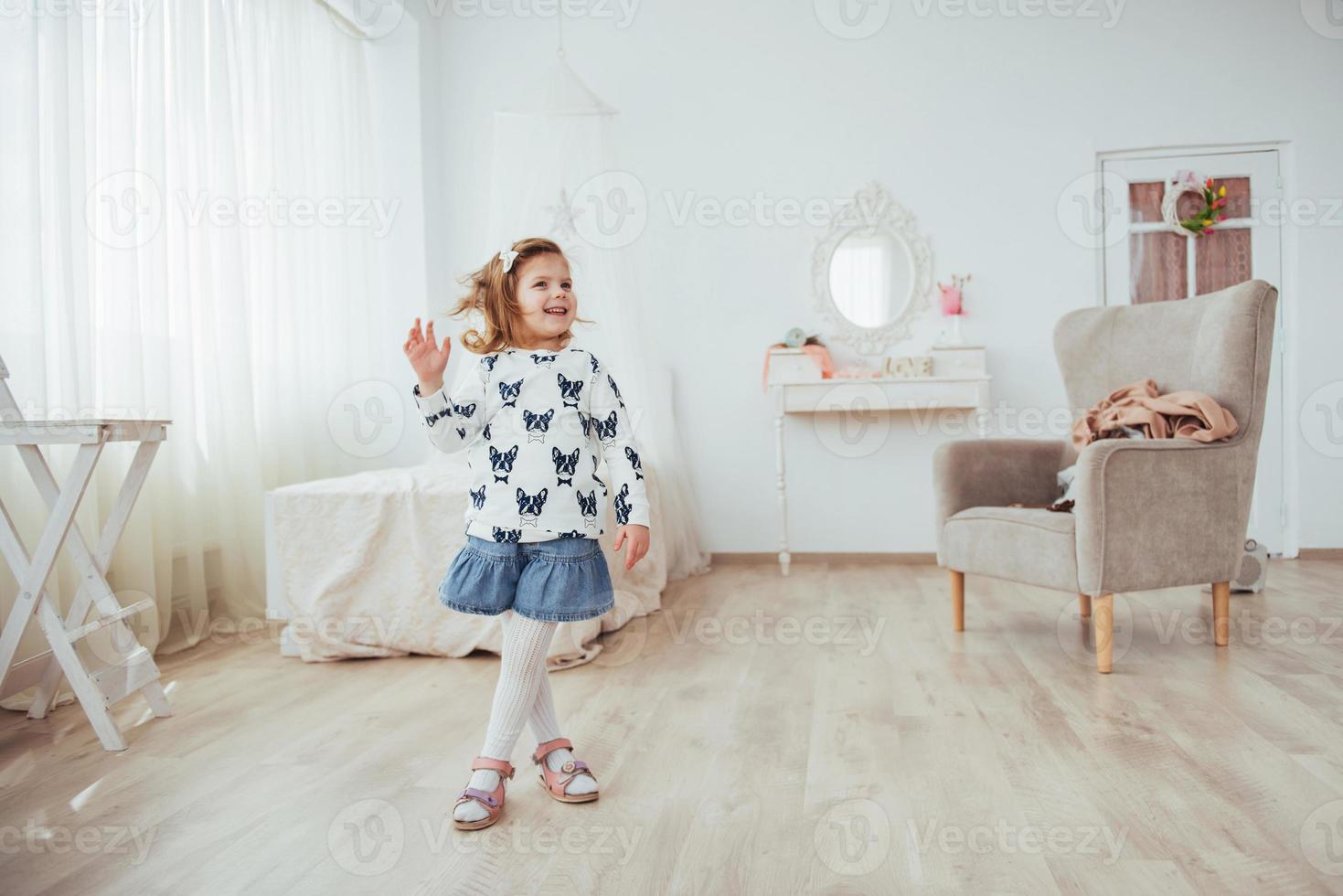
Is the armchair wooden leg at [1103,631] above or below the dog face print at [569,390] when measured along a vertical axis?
below

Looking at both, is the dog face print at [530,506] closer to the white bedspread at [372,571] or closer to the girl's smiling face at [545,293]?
the girl's smiling face at [545,293]

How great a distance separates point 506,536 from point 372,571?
129 centimetres

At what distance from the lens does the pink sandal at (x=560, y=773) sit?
1.69 meters

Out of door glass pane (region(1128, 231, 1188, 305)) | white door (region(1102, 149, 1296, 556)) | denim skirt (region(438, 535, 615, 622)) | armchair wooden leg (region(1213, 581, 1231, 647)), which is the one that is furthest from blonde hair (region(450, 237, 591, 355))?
door glass pane (region(1128, 231, 1188, 305))

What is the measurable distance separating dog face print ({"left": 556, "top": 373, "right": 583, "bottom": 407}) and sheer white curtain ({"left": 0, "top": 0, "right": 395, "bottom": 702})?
1.58 metres

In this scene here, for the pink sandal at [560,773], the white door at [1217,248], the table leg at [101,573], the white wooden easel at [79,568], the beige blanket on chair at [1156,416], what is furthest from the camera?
the white door at [1217,248]

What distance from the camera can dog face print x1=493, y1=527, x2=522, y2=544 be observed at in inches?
65.4

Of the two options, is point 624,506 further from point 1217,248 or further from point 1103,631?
point 1217,248

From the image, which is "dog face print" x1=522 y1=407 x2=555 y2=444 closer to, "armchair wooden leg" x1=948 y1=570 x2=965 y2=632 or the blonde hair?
the blonde hair

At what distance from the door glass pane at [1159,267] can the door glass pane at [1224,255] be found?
0.23 feet

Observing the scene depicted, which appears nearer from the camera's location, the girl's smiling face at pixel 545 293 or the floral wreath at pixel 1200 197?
the girl's smiling face at pixel 545 293

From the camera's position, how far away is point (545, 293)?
5.63 feet

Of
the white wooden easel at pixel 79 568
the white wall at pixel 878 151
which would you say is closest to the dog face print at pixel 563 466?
the white wooden easel at pixel 79 568

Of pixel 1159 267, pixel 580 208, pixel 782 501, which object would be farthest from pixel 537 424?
pixel 1159 267
